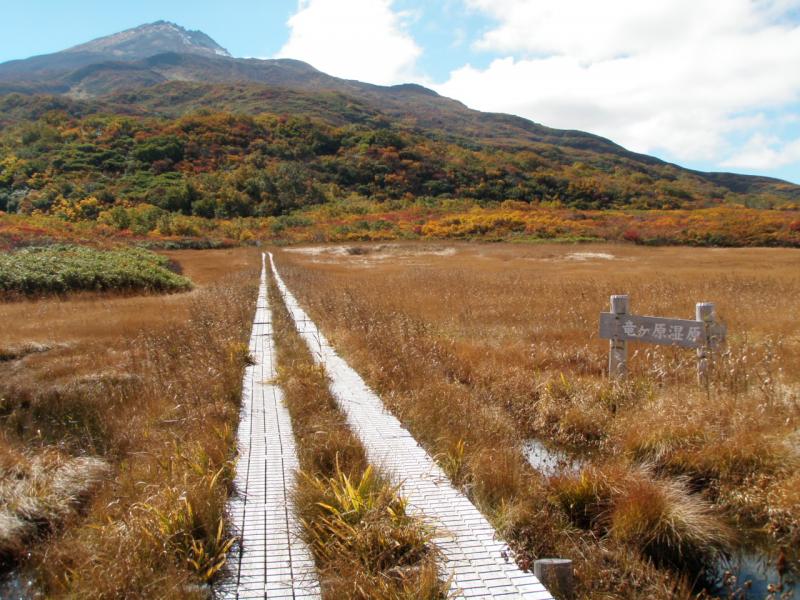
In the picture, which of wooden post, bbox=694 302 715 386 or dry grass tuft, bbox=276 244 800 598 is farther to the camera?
wooden post, bbox=694 302 715 386

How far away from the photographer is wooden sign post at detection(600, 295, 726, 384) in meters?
6.35

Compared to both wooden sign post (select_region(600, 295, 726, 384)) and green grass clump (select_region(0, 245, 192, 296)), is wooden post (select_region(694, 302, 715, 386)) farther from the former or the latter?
green grass clump (select_region(0, 245, 192, 296))

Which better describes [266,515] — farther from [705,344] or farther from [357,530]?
A: [705,344]

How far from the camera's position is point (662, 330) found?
654cm

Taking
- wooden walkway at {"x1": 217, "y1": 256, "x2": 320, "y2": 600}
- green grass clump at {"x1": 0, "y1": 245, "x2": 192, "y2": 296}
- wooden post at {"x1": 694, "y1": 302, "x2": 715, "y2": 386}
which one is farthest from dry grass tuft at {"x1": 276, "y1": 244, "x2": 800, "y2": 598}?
green grass clump at {"x1": 0, "y1": 245, "x2": 192, "y2": 296}

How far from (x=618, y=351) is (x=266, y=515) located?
4738 mm

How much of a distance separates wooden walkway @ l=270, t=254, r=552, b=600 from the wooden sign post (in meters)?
2.87

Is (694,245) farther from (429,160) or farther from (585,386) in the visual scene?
(429,160)

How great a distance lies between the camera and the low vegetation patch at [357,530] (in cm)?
310

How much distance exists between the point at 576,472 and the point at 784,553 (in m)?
1.51

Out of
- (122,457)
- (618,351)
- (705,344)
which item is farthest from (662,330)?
(122,457)

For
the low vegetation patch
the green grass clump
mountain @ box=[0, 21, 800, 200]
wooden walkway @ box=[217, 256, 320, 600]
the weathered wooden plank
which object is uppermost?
mountain @ box=[0, 21, 800, 200]

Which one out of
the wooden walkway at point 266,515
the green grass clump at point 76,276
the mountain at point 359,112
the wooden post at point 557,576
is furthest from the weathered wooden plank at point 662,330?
the mountain at point 359,112

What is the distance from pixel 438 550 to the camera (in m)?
3.47
